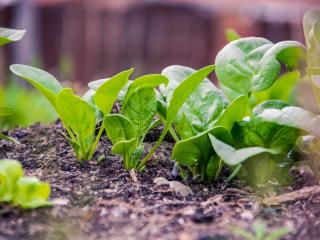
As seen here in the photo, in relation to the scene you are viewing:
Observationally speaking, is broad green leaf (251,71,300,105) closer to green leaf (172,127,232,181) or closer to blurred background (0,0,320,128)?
green leaf (172,127,232,181)

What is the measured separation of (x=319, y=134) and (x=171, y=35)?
6.64 m

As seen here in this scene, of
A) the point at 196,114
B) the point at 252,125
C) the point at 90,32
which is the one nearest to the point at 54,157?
the point at 196,114

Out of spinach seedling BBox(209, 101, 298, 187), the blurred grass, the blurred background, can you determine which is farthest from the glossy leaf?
the blurred background

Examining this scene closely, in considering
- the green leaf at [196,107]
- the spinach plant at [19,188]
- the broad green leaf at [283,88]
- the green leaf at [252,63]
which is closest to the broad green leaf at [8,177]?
the spinach plant at [19,188]

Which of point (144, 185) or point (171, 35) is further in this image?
point (171, 35)

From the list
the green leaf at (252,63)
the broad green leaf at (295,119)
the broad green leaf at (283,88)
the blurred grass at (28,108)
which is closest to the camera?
the broad green leaf at (295,119)

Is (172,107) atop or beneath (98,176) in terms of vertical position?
atop

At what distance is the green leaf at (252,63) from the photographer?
5.81 ft

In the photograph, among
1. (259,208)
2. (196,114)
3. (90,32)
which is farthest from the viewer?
(90,32)

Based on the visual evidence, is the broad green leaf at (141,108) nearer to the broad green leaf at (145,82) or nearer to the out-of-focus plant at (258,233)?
the broad green leaf at (145,82)

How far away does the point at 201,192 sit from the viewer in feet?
5.39

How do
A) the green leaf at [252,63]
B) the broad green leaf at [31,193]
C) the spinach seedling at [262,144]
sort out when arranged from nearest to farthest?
the broad green leaf at [31,193], the spinach seedling at [262,144], the green leaf at [252,63]

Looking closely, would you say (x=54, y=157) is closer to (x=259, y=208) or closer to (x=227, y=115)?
(x=227, y=115)

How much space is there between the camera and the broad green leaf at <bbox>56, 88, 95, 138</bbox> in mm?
1628
